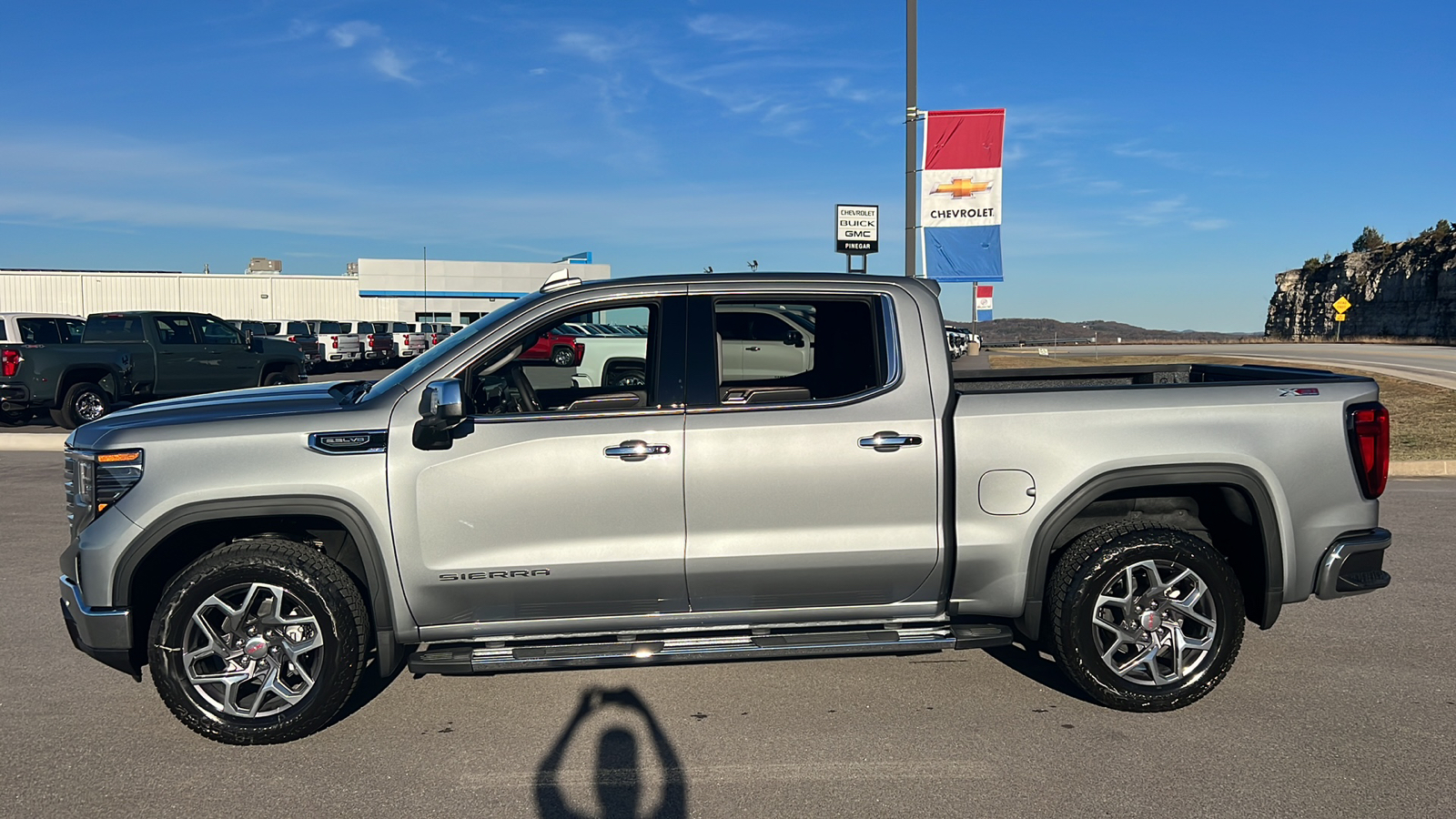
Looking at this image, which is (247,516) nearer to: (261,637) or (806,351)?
(261,637)

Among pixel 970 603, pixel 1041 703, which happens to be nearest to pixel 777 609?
pixel 970 603

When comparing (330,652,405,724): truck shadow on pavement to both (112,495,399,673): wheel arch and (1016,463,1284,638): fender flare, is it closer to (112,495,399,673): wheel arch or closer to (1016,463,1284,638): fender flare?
(112,495,399,673): wheel arch

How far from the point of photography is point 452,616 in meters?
4.32

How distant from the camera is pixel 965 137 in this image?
43.7 ft

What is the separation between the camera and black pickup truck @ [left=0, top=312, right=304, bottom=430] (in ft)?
51.3

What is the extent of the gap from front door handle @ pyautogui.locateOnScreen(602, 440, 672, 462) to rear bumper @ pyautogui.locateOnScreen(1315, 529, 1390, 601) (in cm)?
295

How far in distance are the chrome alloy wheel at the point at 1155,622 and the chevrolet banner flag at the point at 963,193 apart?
9.25 meters

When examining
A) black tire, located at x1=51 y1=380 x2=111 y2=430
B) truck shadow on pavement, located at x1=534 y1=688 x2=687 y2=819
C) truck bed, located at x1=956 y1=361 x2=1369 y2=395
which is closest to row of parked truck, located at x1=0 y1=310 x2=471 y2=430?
black tire, located at x1=51 y1=380 x2=111 y2=430

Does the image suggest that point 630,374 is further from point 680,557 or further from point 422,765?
point 422,765

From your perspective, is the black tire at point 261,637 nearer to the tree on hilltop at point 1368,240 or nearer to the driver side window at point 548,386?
the driver side window at point 548,386

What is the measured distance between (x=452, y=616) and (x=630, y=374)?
6.30ft

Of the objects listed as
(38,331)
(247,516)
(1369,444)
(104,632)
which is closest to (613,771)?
(247,516)

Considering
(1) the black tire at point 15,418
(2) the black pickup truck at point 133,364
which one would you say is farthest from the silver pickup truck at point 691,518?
(1) the black tire at point 15,418

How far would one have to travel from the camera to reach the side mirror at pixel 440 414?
402cm
